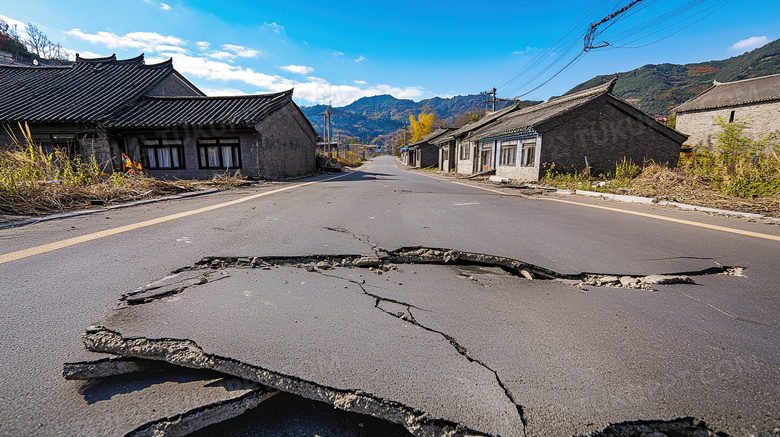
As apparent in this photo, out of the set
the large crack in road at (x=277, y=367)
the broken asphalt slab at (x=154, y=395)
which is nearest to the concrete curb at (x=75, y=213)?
the large crack in road at (x=277, y=367)

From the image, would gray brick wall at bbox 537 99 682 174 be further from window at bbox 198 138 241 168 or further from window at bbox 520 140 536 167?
window at bbox 198 138 241 168

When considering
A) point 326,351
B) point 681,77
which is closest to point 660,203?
point 326,351

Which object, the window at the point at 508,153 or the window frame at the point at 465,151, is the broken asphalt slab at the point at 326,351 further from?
the window frame at the point at 465,151

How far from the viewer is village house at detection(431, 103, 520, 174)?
22859 millimetres

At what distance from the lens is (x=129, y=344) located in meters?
1.49

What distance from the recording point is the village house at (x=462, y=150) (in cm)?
2286

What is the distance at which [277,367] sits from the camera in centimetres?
135

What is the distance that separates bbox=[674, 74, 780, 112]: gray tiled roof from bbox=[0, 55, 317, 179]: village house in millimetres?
32820

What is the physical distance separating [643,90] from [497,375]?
95261mm

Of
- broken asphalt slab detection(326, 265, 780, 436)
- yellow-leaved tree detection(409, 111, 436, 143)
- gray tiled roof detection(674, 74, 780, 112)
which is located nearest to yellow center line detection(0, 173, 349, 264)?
broken asphalt slab detection(326, 265, 780, 436)

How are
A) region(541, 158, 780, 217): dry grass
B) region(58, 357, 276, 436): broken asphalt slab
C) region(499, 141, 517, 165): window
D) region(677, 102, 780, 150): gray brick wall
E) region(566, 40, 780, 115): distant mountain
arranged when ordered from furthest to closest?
region(566, 40, 780, 115): distant mountain
region(677, 102, 780, 150): gray brick wall
region(499, 141, 517, 165): window
region(541, 158, 780, 217): dry grass
region(58, 357, 276, 436): broken asphalt slab

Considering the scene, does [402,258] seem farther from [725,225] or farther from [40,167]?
[40,167]

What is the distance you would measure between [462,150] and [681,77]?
88.4m

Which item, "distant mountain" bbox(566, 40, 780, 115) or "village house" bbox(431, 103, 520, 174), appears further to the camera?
"distant mountain" bbox(566, 40, 780, 115)
